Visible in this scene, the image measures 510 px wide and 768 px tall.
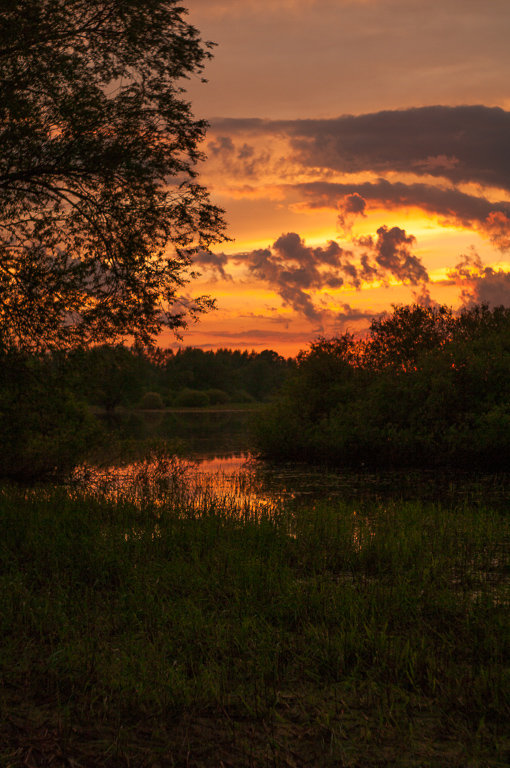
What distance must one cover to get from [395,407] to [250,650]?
22078 millimetres

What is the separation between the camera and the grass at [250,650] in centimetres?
434

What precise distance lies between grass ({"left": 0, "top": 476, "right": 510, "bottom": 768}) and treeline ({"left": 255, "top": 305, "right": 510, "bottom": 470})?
605 inches

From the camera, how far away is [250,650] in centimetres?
583

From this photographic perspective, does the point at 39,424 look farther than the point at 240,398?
No

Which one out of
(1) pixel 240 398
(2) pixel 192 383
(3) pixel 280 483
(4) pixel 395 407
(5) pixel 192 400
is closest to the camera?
(3) pixel 280 483

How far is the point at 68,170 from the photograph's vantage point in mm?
11906

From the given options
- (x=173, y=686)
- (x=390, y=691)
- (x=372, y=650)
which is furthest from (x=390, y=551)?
(x=173, y=686)

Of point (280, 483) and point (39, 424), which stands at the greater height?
point (39, 424)

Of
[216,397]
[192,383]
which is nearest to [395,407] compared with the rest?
[216,397]

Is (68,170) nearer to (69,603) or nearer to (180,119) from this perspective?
(180,119)

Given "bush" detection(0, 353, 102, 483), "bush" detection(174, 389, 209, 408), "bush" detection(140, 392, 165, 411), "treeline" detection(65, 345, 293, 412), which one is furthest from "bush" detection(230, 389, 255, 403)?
"bush" detection(0, 353, 102, 483)

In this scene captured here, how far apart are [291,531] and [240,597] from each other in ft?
13.4

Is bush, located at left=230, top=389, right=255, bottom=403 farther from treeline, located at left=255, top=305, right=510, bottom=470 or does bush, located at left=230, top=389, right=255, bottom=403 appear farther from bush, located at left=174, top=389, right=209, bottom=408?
treeline, located at left=255, top=305, right=510, bottom=470

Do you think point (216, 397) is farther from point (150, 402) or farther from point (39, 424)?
point (39, 424)
